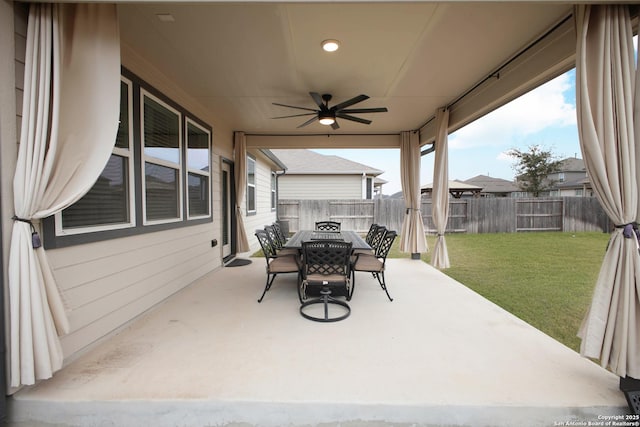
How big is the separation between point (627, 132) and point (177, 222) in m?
4.19

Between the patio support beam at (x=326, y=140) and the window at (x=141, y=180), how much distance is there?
2.05 metres

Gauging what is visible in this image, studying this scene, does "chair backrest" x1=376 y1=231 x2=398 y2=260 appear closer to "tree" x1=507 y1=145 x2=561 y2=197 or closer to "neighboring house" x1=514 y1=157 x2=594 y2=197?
"tree" x1=507 y1=145 x2=561 y2=197

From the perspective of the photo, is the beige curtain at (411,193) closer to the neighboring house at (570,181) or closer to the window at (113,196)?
the window at (113,196)

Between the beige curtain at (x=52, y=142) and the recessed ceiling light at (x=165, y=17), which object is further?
the recessed ceiling light at (x=165, y=17)

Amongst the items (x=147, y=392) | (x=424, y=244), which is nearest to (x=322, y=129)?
(x=424, y=244)

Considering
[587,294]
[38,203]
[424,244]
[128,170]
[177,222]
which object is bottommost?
[587,294]

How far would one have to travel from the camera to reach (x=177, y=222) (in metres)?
3.67

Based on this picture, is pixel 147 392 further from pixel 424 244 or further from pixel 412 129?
pixel 412 129

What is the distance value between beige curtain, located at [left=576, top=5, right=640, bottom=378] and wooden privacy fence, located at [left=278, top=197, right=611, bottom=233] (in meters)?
8.60

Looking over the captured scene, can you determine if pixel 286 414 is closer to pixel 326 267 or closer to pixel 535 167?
pixel 326 267

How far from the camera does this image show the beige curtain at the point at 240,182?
19.4 feet

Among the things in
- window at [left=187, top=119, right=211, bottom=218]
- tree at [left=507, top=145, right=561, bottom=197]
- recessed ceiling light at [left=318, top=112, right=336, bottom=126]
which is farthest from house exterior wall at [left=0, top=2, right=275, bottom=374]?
tree at [left=507, top=145, right=561, bottom=197]

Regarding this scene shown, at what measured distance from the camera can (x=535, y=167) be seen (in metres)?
16.1

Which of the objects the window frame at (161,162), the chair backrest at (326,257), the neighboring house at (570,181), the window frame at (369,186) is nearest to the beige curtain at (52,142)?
the window frame at (161,162)
